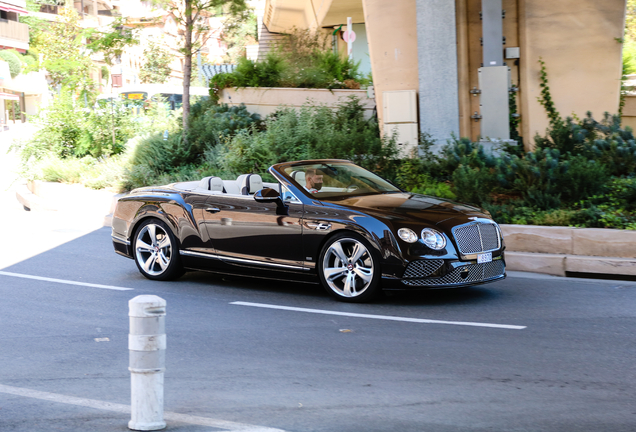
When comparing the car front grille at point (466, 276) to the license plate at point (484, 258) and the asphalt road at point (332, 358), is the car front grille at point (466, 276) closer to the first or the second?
the license plate at point (484, 258)

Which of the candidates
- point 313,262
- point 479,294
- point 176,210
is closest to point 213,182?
point 176,210

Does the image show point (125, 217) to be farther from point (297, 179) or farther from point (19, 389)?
point (19, 389)

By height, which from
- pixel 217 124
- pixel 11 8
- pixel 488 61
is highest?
pixel 11 8

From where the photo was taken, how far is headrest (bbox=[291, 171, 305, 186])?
321 inches

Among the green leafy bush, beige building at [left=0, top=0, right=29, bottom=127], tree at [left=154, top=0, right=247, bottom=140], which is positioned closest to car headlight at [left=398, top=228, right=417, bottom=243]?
the green leafy bush

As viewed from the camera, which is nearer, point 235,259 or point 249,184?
point 235,259

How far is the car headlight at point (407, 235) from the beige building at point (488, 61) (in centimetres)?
772

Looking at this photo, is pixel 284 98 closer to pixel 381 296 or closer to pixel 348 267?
pixel 381 296

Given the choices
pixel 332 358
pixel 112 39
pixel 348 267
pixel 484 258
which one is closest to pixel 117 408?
pixel 332 358

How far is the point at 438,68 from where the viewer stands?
49.5ft

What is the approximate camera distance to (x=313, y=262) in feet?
25.3

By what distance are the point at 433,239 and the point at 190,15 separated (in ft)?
41.9

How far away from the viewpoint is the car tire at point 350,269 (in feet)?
24.1

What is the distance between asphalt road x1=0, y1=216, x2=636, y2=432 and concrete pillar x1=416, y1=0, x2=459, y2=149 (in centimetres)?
682
